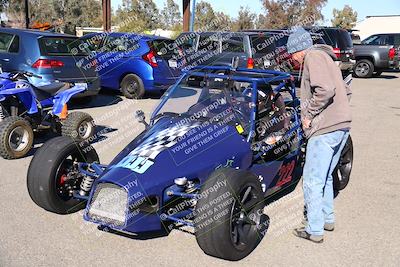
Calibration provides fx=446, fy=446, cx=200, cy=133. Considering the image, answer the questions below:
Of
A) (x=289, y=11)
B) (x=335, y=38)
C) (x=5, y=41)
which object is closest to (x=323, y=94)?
(x=5, y=41)

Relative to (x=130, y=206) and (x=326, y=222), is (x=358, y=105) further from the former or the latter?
(x=130, y=206)

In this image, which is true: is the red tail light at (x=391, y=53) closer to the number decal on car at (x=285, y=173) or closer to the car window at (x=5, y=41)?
the car window at (x=5, y=41)

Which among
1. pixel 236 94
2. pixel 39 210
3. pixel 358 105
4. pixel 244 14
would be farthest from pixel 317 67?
pixel 244 14

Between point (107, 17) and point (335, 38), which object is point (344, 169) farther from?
point (107, 17)

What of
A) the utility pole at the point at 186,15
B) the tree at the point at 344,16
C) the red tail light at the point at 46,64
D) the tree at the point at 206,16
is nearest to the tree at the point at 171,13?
the tree at the point at 206,16

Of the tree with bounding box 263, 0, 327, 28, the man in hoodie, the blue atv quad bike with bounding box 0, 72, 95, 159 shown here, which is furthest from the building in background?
the man in hoodie

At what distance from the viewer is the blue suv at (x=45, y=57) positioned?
902cm

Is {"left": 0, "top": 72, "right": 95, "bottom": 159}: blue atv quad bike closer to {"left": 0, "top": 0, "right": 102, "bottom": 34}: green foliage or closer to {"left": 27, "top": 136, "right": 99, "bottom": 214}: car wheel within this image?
{"left": 27, "top": 136, "right": 99, "bottom": 214}: car wheel

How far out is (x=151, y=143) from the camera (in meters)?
4.32

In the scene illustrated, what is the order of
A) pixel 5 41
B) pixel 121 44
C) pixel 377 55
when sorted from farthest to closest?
pixel 377 55, pixel 121 44, pixel 5 41

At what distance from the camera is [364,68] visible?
19.9 metres

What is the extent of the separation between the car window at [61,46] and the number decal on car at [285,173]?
608cm

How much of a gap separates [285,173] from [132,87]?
7.53 m

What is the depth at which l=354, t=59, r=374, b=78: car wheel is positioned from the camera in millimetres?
19688
